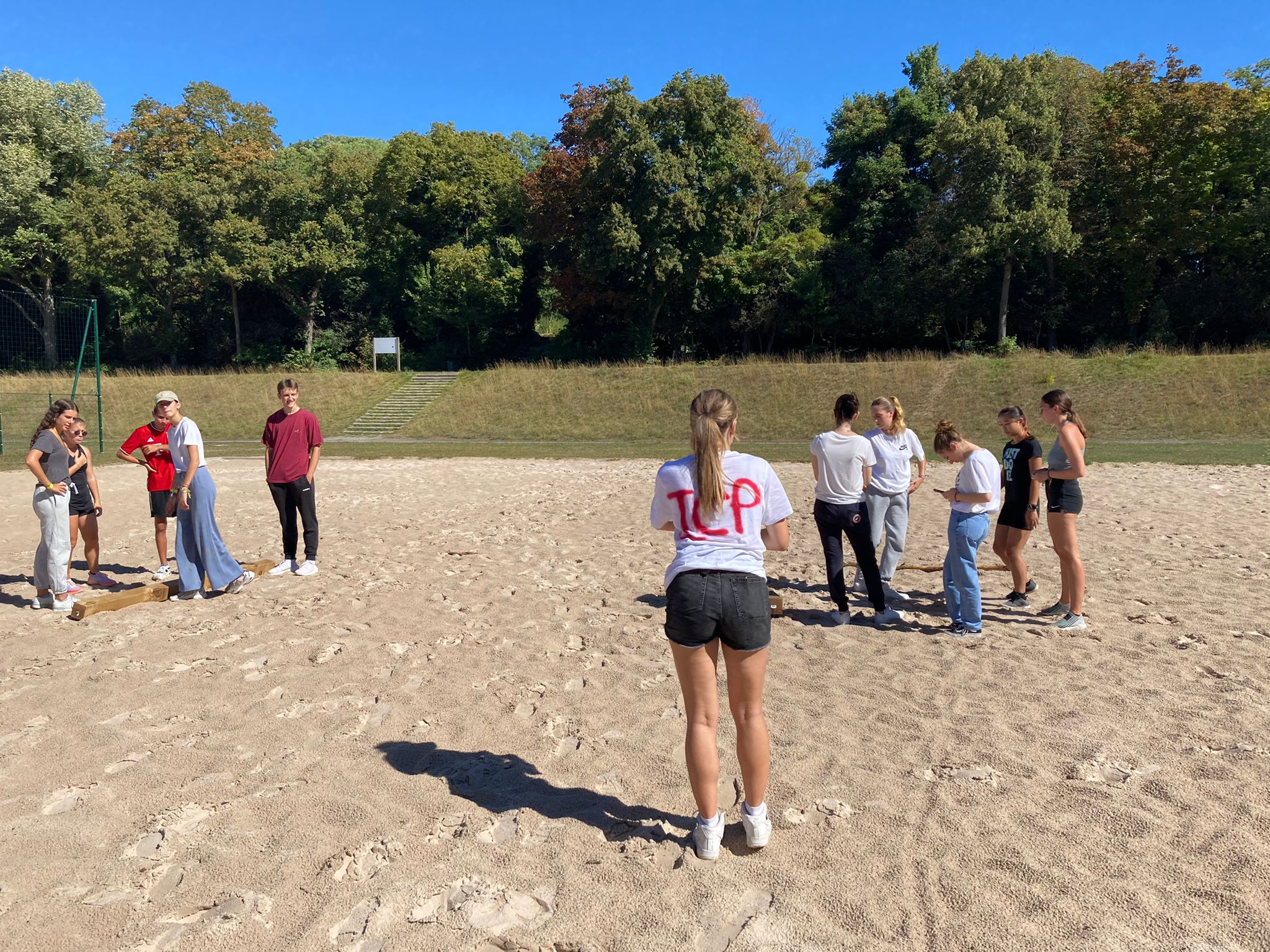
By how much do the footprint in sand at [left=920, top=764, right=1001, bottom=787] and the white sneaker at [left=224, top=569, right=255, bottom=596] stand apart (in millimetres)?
6824

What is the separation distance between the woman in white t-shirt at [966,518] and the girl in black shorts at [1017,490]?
1.41 feet

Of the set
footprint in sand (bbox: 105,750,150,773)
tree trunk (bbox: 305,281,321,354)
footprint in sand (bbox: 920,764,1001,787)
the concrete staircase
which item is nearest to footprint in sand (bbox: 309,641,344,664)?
footprint in sand (bbox: 105,750,150,773)

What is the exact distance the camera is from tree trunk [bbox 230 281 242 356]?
164ft

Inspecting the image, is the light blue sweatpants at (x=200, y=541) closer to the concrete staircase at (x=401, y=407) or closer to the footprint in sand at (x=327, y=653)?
the footprint in sand at (x=327, y=653)

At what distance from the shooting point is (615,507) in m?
14.2

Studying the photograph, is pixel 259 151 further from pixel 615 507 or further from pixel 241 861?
pixel 241 861

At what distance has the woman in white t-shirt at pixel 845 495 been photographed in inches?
265

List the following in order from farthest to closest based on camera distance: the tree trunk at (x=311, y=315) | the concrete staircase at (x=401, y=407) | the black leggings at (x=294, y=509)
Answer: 1. the tree trunk at (x=311, y=315)
2. the concrete staircase at (x=401, y=407)
3. the black leggings at (x=294, y=509)

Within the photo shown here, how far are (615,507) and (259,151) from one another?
5371cm

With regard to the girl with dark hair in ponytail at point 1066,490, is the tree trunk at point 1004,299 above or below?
above

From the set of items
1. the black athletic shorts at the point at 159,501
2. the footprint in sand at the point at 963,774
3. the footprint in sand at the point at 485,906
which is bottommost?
the footprint in sand at the point at 485,906

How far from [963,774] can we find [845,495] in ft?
9.11

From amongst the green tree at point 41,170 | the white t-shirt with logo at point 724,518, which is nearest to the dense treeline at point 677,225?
A: the green tree at point 41,170

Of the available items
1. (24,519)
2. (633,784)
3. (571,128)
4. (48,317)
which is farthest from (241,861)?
(48,317)
